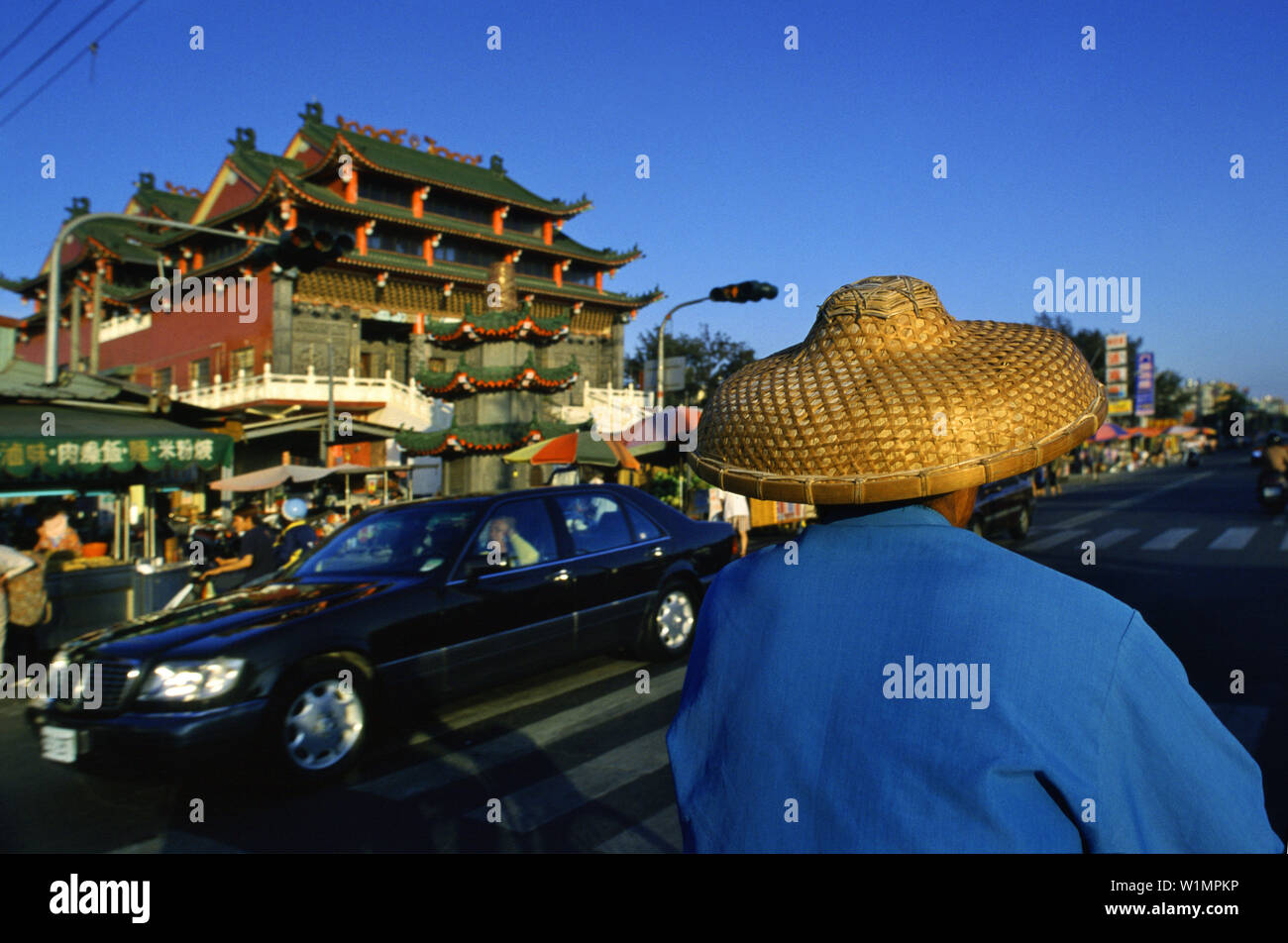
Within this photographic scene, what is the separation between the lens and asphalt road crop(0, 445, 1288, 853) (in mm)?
3916

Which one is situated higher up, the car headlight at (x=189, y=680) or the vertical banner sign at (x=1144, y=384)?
the vertical banner sign at (x=1144, y=384)

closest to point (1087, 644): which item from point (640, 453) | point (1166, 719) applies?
point (1166, 719)

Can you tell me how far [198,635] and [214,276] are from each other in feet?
118

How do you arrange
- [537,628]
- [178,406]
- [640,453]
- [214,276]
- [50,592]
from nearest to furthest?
[537,628], [50,592], [178,406], [640,453], [214,276]

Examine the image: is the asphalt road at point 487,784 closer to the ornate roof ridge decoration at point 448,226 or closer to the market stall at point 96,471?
the market stall at point 96,471

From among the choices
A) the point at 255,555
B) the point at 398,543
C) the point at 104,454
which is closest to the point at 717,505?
the point at 255,555

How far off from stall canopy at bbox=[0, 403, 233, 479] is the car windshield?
20.5ft

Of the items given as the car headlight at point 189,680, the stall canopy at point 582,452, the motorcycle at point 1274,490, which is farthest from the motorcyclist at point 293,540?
the motorcycle at point 1274,490

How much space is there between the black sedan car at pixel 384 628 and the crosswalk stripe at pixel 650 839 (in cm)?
186

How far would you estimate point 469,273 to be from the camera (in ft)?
121

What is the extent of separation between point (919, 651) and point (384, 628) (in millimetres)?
4544

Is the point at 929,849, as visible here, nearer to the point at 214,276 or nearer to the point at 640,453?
the point at 640,453

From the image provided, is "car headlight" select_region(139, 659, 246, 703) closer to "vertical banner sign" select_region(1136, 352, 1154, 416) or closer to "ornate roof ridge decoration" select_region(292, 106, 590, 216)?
"ornate roof ridge decoration" select_region(292, 106, 590, 216)

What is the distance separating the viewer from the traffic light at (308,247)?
10.3 meters
